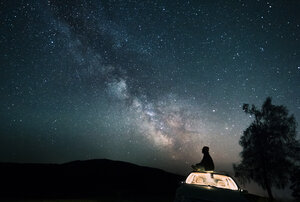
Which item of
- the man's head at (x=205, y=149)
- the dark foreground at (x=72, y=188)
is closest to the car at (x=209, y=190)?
the dark foreground at (x=72, y=188)

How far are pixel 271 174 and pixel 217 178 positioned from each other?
68.5ft

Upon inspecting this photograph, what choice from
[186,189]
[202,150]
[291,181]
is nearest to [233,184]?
[186,189]

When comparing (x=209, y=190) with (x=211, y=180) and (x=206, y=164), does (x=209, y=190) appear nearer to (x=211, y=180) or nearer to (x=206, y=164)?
(x=211, y=180)

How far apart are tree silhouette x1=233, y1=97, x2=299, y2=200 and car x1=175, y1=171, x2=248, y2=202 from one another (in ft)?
65.6

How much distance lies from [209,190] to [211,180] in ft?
4.60

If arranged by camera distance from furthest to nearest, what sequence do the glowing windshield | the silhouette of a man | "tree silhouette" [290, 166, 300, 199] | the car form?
"tree silhouette" [290, 166, 300, 199] → the silhouette of a man → the glowing windshield → the car

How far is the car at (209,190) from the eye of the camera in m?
4.43

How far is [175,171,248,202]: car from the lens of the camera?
443cm

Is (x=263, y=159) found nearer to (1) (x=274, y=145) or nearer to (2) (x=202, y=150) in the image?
(1) (x=274, y=145)

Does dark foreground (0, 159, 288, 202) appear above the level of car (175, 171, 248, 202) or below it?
below

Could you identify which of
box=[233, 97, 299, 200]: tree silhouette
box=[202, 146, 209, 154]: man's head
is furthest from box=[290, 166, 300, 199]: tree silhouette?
box=[202, 146, 209, 154]: man's head

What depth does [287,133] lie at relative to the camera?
2248 cm

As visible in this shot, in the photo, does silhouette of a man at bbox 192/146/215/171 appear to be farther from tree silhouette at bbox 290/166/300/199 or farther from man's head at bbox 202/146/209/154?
tree silhouette at bbox 290/166/300/199

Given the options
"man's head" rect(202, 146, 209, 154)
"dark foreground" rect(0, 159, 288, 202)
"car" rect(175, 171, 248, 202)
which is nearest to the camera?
"car" rect(175, 171, 248, 202)
